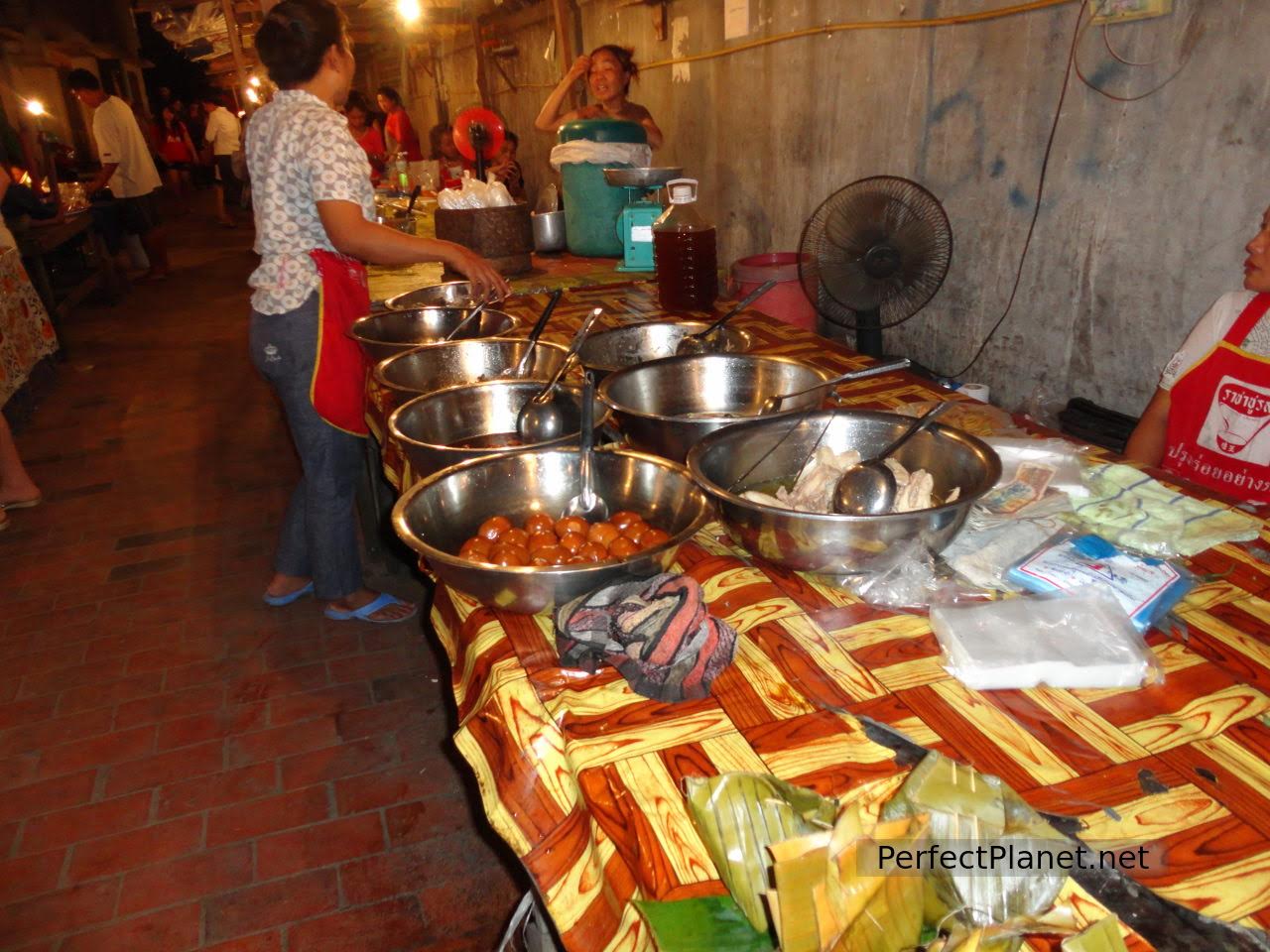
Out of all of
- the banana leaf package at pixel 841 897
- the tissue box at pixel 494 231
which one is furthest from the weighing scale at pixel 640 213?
the banana leaf package at pixel 841 897

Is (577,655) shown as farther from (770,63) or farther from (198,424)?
(198,424)

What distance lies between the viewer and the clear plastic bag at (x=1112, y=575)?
1180 mm

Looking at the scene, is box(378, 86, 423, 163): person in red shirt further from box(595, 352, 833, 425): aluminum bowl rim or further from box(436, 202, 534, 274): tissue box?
box(595, 352, 833, 425): aluminum bowl rim

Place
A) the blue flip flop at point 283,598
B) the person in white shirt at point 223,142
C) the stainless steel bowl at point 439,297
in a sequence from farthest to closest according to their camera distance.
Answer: the person in white shirt at point 223,142 → the blue flip flop at point 283,598 → the stainless steel bowl at point 439,297

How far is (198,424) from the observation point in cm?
569

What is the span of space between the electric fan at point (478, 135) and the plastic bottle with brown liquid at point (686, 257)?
251 cm

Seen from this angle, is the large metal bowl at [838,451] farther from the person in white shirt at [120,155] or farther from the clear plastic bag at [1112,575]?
the person in white shirt at [120,155]

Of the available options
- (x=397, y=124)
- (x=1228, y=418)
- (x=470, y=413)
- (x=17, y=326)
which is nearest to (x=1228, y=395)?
(x=1228, y=418)

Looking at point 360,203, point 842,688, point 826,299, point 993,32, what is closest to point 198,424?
point 360,203

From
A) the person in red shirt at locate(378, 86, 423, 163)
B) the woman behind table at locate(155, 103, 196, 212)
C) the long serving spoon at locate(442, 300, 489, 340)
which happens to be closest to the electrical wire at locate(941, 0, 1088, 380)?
the long serving spoon at locate(442, 300, 489, 340)

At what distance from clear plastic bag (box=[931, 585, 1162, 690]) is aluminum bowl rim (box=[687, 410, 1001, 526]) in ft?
0.51

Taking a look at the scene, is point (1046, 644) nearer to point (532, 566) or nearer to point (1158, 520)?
point (1158, 520)

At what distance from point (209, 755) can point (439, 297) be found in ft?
5.89

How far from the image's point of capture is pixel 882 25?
416 cm
